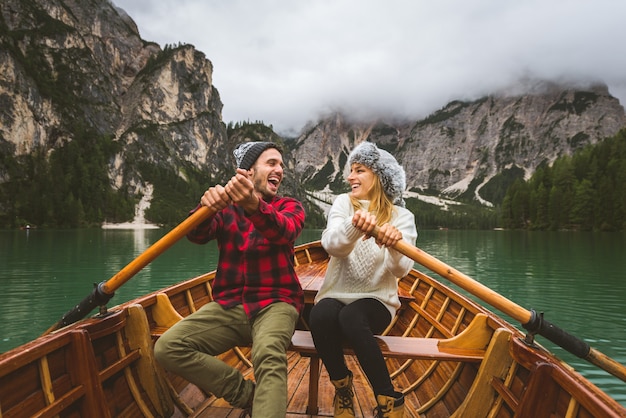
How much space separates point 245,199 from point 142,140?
169871mm

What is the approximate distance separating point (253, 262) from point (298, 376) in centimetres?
227

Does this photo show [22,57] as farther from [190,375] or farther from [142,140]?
[190,375]

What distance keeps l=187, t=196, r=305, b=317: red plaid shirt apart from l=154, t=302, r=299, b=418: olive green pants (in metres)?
0.10

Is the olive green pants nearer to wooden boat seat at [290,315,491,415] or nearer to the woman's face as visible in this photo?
wooden boat seat at [290,315,491,415]

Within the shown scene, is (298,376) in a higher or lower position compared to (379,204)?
lower

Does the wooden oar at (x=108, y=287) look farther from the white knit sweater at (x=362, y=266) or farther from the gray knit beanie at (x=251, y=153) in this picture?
the white knit sweater at (x=362, y=266)

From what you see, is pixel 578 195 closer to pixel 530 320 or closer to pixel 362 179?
pixel 530 320

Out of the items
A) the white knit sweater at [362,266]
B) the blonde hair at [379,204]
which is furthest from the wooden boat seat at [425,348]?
the blonde hair at [379,204]

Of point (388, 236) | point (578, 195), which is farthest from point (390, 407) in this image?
point (578, 195)

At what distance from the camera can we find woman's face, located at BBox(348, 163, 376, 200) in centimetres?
376

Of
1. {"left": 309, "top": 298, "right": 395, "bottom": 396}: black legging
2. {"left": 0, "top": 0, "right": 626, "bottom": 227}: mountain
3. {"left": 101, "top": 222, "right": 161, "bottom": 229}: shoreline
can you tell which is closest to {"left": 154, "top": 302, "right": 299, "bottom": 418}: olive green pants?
{"left": 309, "top": 298, "right": 395, "bottom": 396}: black legging

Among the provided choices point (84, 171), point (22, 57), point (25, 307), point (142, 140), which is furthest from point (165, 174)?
point (25, 307)

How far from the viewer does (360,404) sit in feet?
13.4

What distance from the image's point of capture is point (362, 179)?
3.75m
